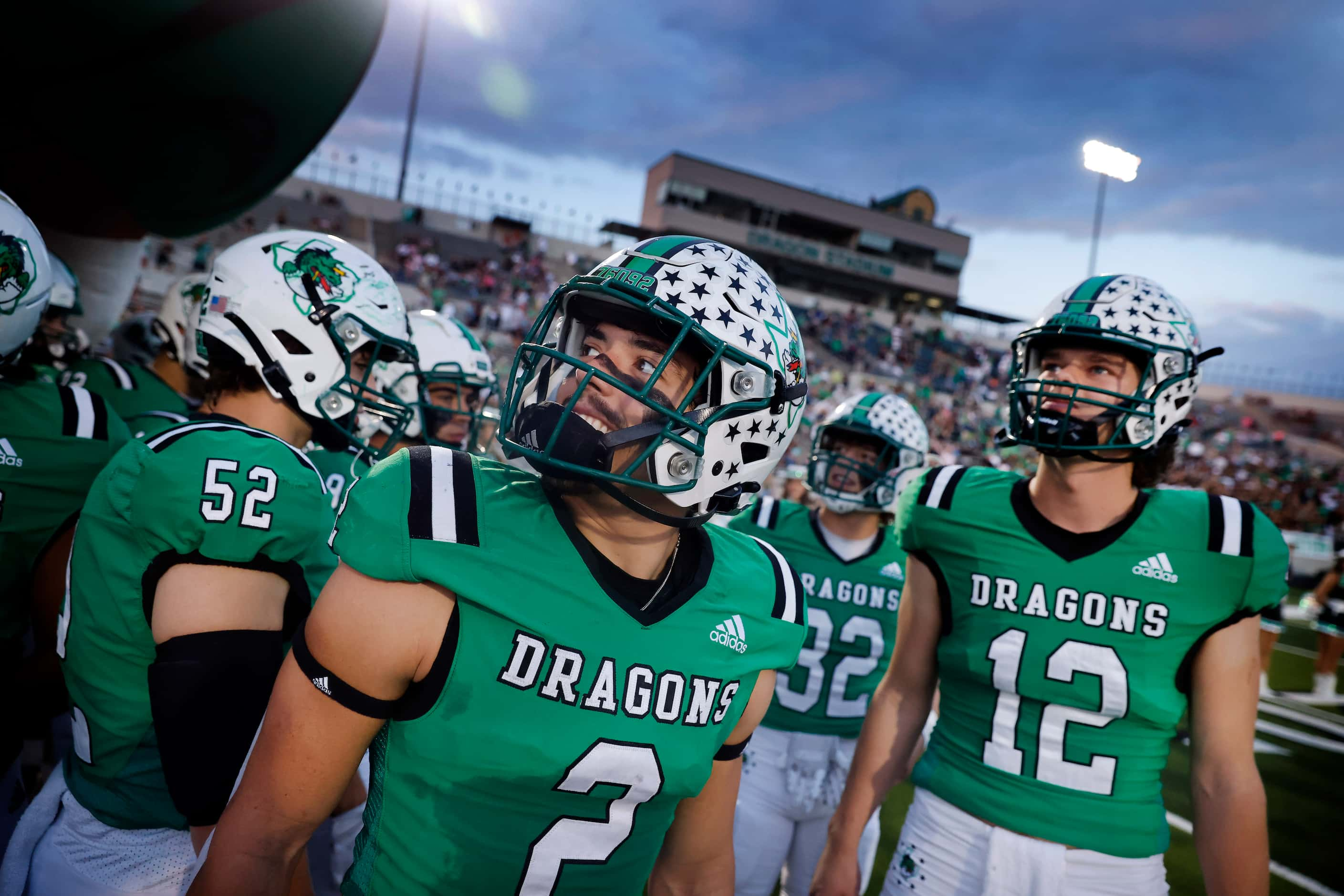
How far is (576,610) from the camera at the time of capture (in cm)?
143

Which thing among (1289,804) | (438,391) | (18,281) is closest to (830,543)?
(438,391)

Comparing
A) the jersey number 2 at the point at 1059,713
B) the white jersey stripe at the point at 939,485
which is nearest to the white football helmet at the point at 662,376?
the white jersey stripe at the point at 939,485

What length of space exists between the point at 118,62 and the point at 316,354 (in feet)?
7.02

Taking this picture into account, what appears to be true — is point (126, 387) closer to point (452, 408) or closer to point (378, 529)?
point (452, 408)

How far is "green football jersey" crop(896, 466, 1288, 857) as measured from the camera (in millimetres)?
2182

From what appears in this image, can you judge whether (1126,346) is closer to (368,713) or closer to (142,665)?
(368,713)

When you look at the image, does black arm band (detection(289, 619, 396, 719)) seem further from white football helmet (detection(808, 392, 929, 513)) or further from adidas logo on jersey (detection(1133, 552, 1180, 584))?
white football helmet (detection(808, 392, 929, 513))

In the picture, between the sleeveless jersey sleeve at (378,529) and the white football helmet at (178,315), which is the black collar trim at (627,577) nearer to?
the sleeveless jersey sleeve at (378,529)

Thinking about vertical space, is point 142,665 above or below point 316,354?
below

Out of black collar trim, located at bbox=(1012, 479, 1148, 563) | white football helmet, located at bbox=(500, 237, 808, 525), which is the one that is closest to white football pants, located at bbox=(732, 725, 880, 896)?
black collar trim, located at bbox=(1012, 479, 1148, 563)

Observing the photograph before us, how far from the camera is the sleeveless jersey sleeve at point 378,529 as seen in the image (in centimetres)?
128

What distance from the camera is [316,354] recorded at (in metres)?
2.36

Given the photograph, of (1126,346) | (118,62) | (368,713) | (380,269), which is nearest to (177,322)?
(118,62)

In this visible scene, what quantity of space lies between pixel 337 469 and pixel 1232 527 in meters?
3.56
